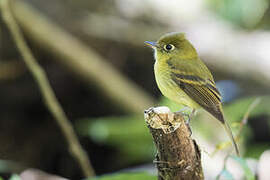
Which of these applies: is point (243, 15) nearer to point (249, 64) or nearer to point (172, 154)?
point (249, 64)

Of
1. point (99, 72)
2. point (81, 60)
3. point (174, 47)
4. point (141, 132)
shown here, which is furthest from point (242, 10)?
point (174, 47)

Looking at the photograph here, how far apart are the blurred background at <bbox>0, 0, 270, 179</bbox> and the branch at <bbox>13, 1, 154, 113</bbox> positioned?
14 millimetres

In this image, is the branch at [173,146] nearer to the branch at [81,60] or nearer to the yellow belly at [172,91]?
the yellow belly at [172,91]

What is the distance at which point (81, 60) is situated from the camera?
19.9ft

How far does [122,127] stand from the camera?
499cm

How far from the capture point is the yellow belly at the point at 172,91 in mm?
3250

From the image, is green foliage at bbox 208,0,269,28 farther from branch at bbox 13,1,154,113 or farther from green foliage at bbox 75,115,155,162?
green foliage at bbox 75,115,155,162

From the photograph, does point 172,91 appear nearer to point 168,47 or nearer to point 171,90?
point 171,90

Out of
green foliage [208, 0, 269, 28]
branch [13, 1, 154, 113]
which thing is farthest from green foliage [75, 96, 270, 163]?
green foliage [208, 0, 269, 28]

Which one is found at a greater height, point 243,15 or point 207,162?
point 243,15

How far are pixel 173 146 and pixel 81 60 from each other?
12.1 ft

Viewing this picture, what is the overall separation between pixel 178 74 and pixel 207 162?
177cm

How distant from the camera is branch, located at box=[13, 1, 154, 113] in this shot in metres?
6.04

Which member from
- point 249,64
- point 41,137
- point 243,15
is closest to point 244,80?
point 249,64
